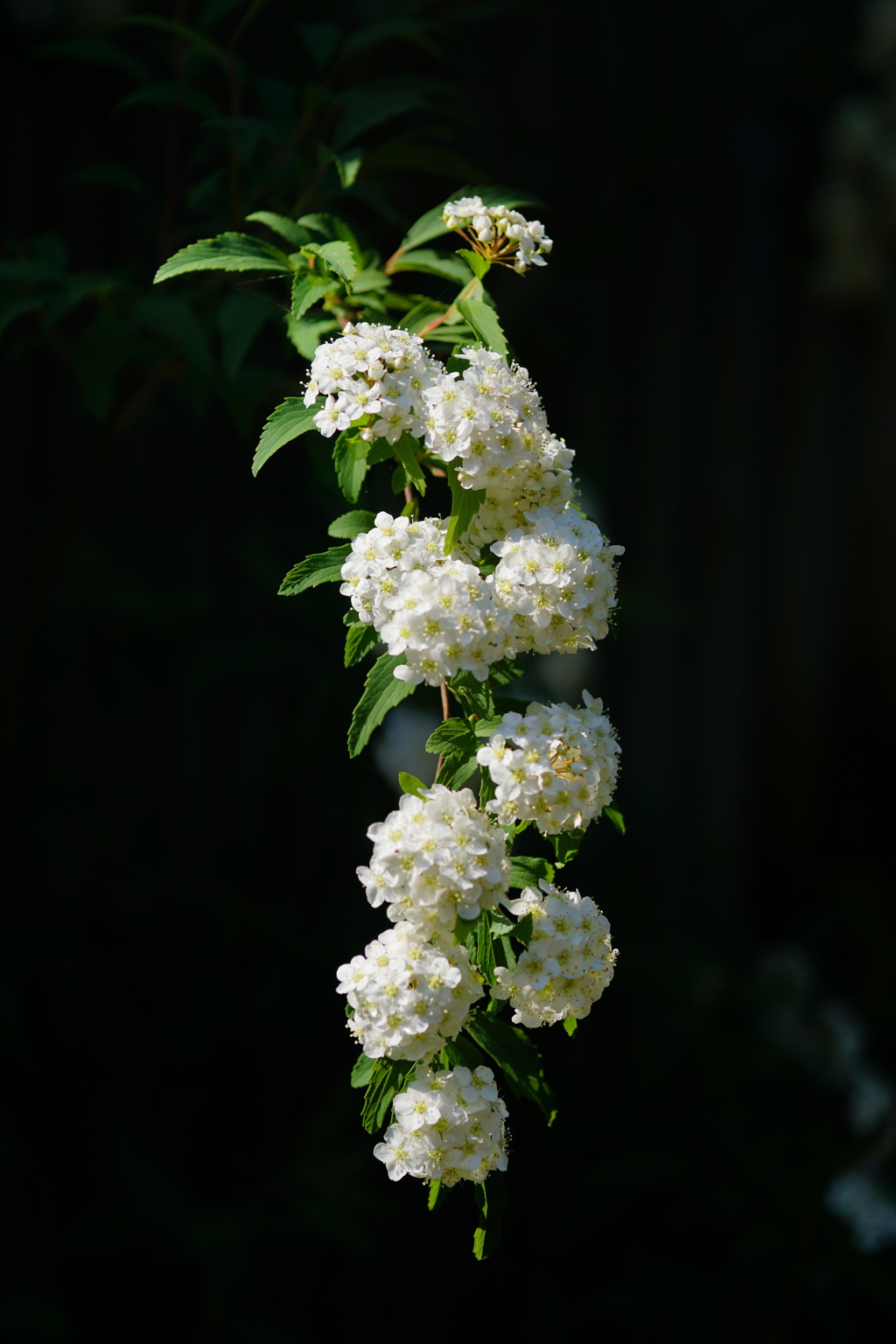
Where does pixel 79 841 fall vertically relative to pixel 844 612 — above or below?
below

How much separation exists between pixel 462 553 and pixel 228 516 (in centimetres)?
187

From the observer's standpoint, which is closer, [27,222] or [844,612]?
[27,222]

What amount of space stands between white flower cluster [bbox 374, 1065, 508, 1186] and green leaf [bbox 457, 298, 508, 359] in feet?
1.85

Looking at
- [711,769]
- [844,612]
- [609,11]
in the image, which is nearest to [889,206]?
[609,11]

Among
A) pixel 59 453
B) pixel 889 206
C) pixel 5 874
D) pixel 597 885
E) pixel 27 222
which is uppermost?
pixel 889 206

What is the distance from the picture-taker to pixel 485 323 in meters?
0.93

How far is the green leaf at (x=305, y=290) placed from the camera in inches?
38.5

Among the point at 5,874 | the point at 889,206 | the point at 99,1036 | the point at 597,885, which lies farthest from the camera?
the point at 889,206

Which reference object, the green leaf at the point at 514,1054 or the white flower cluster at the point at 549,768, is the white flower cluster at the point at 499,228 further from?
the green leaf at the point at 514,1054

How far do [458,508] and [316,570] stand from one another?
13 cm

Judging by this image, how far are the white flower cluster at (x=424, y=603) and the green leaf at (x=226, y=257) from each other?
293mm

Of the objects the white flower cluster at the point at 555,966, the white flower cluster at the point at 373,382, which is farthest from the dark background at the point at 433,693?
the white flower cluster at the point at 555,966

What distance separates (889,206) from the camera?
321 centimetres

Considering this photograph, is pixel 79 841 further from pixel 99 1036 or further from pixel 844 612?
pixel 844 612
